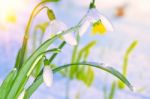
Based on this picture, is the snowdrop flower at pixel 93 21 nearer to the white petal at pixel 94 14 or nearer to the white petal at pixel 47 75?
the white petal at pixel 94 14

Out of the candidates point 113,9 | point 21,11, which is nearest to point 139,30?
point 113,9

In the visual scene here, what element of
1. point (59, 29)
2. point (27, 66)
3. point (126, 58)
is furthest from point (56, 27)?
point (126, 58)

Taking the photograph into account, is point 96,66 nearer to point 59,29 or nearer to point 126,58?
point 59,29

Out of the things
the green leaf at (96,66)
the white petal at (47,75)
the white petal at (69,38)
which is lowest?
the white petal at (47,75)

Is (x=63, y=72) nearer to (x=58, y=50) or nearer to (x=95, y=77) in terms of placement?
(x=95, y=77)

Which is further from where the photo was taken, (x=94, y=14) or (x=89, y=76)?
(x=89, y=76)

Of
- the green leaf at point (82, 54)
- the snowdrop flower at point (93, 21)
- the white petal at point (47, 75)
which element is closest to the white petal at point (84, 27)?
the snowdrop flower at point (93, 21)

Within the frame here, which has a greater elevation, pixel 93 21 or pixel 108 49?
pixel 108 49

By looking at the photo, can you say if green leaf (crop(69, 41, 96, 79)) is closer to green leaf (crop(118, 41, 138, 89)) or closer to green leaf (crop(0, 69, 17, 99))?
green leaf (crop(118, 41, 138, 89))

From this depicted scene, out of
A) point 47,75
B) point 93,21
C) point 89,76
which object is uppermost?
point 89,76
